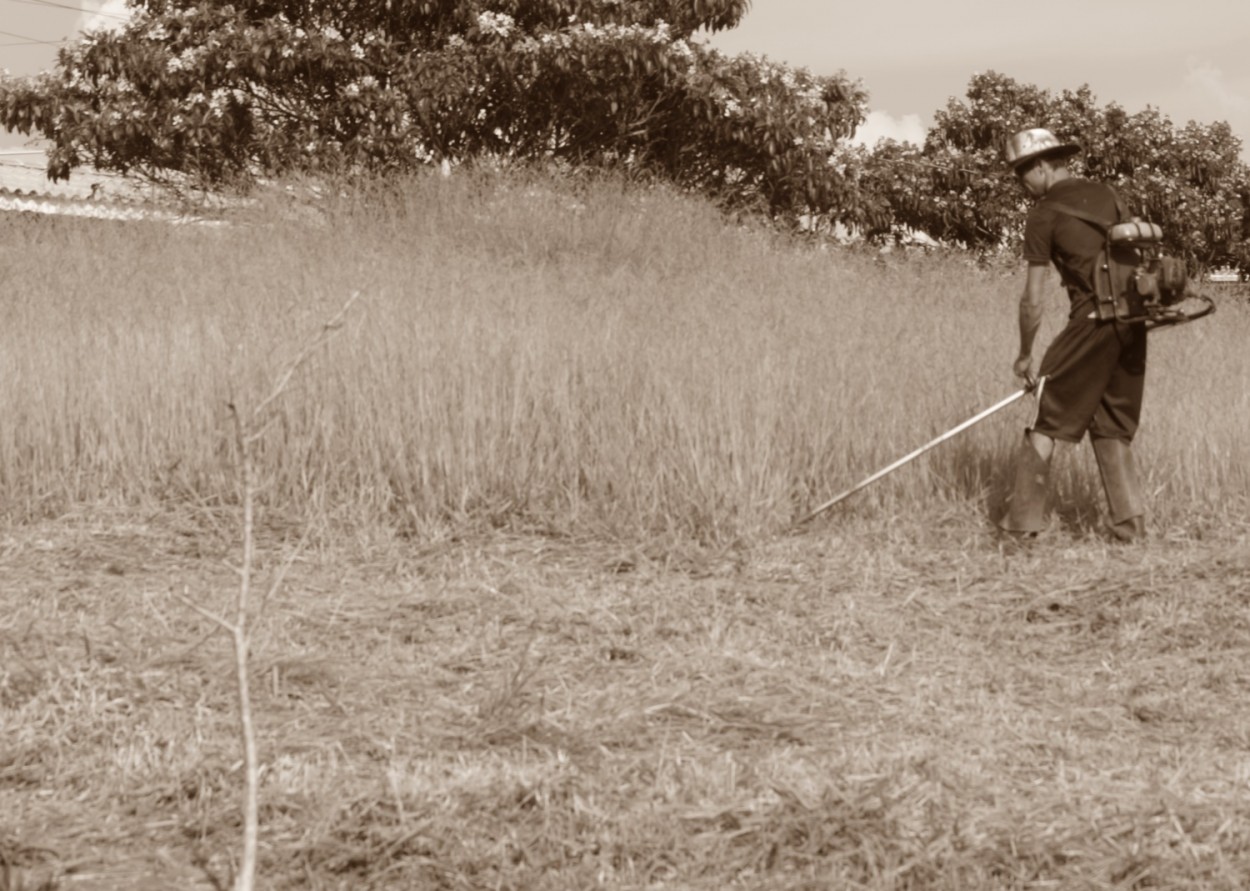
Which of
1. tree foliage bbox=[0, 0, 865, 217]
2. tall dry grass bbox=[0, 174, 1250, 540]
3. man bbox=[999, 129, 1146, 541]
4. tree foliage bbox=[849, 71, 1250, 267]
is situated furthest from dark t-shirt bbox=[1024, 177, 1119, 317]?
tree foliage bbox=[849, 71, 1250, 267]

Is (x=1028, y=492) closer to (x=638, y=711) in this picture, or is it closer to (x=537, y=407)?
(x=537, y=407)

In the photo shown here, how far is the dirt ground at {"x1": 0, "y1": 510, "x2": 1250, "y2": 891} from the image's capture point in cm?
325

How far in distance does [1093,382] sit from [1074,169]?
1802 centimetres

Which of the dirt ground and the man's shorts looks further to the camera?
the man's shorts

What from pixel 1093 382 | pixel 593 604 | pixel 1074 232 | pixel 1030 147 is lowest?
pixel 593 604

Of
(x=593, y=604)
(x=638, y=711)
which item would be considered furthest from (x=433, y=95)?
(x=638, y=711)

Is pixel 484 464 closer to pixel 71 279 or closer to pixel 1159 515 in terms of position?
pixel 1159 515

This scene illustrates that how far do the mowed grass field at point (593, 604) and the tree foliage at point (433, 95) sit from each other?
504 centimetres

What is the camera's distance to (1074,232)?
19.2 ft

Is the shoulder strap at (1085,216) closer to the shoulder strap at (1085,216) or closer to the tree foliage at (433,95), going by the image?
the shoulder strap at (1085,216)

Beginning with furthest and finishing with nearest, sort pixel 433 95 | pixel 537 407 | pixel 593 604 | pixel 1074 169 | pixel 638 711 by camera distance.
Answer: pixel 1074 169, pixel 433 95, pixel 537 407, pixel 593 604, pixel 638 711

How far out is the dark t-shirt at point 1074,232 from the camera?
584 centimetres

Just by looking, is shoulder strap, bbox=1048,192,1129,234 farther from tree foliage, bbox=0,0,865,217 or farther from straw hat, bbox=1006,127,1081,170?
tree foliage, bbox=0,0,865,217

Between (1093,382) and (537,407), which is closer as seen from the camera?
(1093,382)
